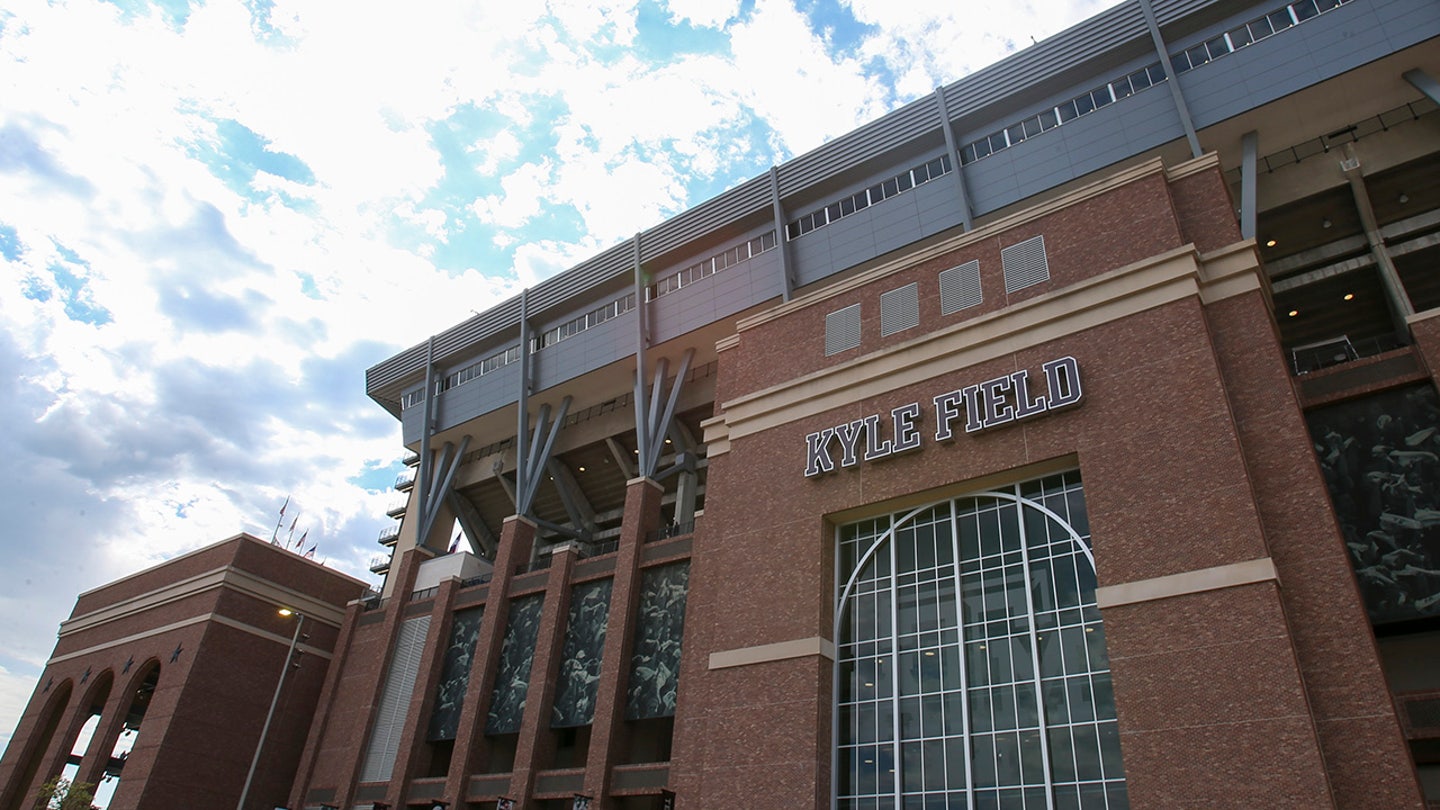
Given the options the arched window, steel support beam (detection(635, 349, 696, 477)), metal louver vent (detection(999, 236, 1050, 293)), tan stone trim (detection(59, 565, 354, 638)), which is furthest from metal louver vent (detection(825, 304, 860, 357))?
tan stone trim (detection(59, 565, 354, 638))

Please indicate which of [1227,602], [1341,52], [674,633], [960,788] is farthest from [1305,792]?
[1341,52]

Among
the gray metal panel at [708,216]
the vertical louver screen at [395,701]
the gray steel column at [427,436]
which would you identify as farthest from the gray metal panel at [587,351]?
the vertical louver screen at [395,701]

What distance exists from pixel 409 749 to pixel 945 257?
3093 centimetres

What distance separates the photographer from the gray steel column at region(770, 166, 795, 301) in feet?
138

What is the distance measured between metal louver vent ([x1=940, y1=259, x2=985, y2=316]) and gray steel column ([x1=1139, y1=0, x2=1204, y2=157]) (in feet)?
33.8

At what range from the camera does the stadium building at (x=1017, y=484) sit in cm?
2142

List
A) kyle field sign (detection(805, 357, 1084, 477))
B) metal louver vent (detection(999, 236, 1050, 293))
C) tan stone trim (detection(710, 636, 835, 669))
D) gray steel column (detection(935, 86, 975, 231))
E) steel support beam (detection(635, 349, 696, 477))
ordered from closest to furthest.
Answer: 1. kyle field sign (detection(805, 357, 1084, 477))
2. tan stone trim (detection(710, 636, 835, 669))
3. metal louver vent (detection(999, 236, 1050, 293))
4. gray steel column (detection(935, 86, 975, 231))
5. steel support beam (detection(635, 349, 696, 477))

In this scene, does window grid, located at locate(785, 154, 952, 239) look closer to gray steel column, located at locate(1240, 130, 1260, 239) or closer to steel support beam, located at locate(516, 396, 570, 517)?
gray steel column, located at locate(1240, 130, 1260, 239)

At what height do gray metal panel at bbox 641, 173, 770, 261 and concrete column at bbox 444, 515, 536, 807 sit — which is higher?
gray metal panel at bbox 641, 173, 770, 261

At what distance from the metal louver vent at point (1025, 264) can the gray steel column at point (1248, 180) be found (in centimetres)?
697

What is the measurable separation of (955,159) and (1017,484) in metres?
17.9

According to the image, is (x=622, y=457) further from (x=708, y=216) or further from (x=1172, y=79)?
(x=1172, y=79)

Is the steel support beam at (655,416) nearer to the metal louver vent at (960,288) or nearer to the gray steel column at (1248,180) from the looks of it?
the metal louver vent at (960,288)

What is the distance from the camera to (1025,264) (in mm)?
29547
